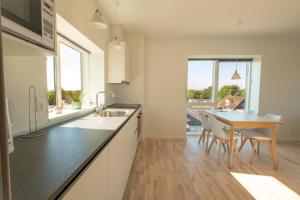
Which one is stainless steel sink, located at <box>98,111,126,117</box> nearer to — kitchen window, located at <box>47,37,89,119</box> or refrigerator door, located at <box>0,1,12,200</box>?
kitchen window, located at <box>47,37,89,119</box>

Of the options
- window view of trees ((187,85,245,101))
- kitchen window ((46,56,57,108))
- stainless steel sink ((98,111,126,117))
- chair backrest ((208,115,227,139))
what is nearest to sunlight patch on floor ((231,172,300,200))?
chair backrest ((208,115,227,139))

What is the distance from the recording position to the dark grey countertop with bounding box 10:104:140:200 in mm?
642

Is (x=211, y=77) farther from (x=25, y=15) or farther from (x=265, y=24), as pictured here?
(x=25, y=15)

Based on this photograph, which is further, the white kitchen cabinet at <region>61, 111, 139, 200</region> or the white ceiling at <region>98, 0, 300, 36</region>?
the white ceiling at <region>98, 0, 300, 36</region>

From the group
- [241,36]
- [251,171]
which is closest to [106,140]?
[251,171]

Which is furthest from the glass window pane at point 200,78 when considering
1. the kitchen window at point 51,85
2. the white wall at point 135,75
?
the kitchen window at point 51,85

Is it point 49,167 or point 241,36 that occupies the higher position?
point 241,36

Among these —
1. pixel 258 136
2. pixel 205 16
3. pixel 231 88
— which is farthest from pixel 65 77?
pixel 231 88

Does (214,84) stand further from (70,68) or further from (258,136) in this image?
(70,68)

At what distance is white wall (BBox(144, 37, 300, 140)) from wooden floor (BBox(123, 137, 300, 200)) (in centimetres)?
86

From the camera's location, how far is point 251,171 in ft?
8.76

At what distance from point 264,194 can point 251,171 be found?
0.61 m

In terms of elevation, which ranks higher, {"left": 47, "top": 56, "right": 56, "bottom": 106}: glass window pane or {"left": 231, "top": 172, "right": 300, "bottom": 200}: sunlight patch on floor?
{"left": 47, "top": 56, "right": 56, "bottom": 106}: glass window pane

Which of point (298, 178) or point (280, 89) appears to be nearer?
point (298, 178)
